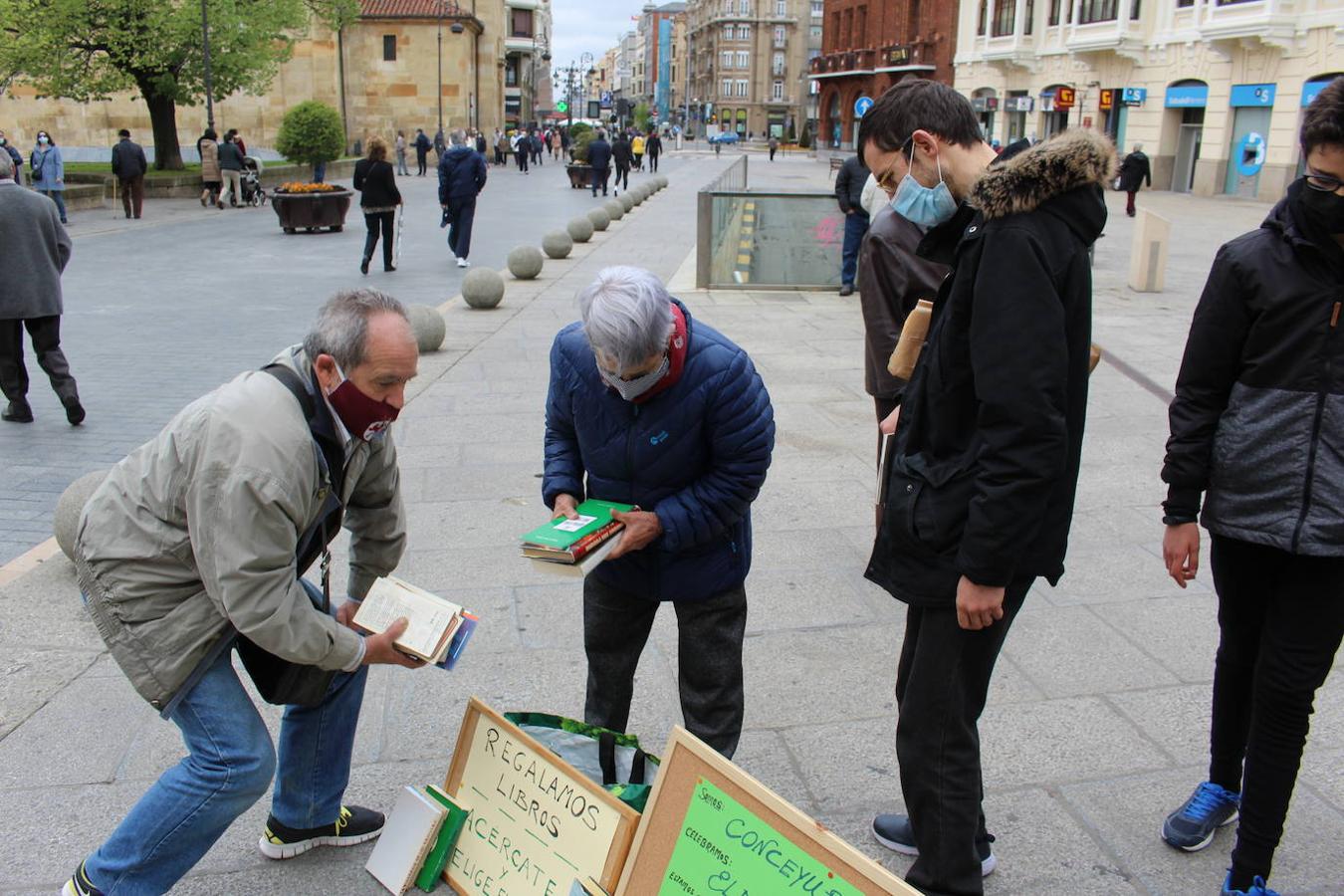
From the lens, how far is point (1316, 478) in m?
2.50

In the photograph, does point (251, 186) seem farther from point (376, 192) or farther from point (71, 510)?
point (71, 510)

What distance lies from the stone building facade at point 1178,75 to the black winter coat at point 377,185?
2116 cm

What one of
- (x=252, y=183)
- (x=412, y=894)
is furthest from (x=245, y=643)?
(x=252, y=183)

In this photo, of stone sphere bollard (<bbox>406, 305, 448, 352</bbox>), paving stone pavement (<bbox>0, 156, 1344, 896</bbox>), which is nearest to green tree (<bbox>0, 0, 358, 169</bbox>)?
stone sphere bollard (<bbox>406, 305, 448, 352</bbox>)

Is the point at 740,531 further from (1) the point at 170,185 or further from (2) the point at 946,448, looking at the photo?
(1) the point at 170,185

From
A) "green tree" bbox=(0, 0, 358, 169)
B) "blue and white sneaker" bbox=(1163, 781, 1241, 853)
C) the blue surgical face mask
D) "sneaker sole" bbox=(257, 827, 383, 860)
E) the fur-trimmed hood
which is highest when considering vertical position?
"green tree" bbox=(0, 0, 358, 169)

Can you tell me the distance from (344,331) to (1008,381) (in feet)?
4.49

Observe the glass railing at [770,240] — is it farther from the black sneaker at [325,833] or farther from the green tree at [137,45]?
the green tree at [137,45]

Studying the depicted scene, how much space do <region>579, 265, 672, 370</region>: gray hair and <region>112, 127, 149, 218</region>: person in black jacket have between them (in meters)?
22.3

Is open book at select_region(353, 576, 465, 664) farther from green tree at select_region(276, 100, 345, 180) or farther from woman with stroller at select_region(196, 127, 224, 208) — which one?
green tree at select_region(276, 100, 345, 180)

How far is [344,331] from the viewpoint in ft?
7.72

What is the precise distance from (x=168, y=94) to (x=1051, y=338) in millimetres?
31828

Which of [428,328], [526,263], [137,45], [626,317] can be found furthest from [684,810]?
[137,45]

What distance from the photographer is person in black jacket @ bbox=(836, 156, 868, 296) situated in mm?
12047
